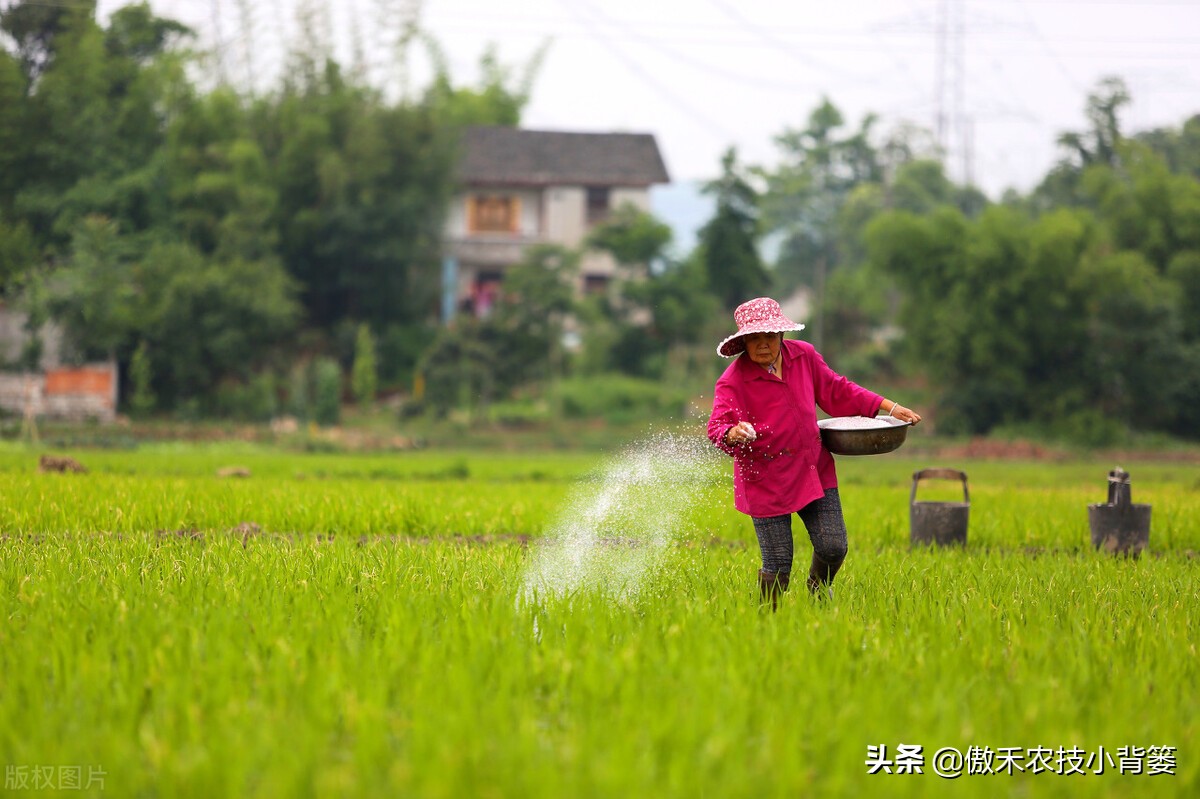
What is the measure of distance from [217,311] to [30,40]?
727 centimetres

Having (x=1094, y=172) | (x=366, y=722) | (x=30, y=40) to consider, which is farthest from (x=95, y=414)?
(x=1094, y=172)

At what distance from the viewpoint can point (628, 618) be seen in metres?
4.00

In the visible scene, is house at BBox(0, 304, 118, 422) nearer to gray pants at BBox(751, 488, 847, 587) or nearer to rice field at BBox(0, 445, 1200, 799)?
rice field at BBox(0, 445, 1200, 799)

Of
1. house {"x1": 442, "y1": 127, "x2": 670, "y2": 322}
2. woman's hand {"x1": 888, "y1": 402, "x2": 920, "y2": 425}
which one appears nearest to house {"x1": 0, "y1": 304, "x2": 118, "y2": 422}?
house {"x1": 442, "y1": 127, "x2": 670, "y2": 322}

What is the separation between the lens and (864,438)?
479cm

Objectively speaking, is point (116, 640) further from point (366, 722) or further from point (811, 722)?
point (811, 722)

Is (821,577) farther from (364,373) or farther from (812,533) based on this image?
(364,373)

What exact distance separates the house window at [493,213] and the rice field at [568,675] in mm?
22167

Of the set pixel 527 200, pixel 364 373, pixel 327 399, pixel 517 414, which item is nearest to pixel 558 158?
pixel 527 200

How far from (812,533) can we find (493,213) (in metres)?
24.2

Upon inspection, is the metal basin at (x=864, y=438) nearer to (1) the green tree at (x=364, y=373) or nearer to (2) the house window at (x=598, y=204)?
(1) the green tree at (x=364, y=373)

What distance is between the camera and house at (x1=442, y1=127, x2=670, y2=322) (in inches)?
1086

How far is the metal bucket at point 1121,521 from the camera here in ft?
23.7

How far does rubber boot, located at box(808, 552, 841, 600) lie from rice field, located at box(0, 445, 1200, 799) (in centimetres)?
18
